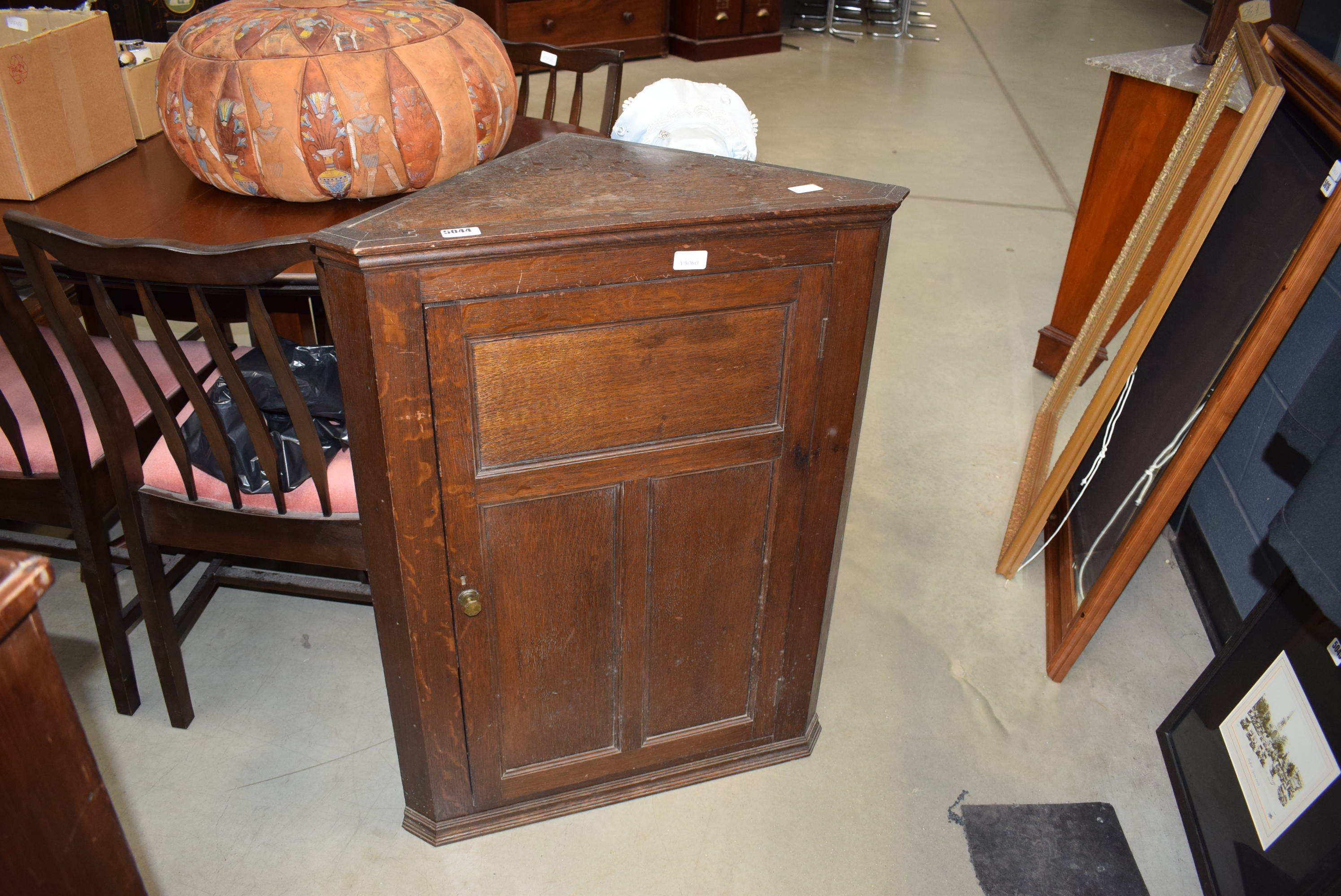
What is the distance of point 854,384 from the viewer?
59.6 inches

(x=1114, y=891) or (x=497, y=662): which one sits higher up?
(x=497, y=662)

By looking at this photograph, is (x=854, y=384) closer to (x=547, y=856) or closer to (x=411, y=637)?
(x=411, y=637)

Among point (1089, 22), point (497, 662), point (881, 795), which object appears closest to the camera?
point (497, 662)

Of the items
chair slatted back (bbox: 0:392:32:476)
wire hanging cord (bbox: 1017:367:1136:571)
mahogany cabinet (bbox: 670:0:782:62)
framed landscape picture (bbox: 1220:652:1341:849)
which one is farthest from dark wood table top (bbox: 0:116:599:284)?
mahogany cabinet (bbox: 670:0:782:62)

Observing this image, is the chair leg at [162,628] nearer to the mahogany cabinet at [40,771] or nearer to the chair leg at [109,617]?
the chair leg at [109,617]

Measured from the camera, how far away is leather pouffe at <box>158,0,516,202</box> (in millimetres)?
1677

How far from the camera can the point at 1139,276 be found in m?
2.46

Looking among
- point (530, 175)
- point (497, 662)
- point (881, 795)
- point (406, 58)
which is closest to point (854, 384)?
point (530, 175)

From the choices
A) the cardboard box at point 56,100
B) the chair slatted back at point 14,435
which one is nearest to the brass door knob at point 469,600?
the chair slatted back at point 14,435

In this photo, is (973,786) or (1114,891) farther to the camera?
(973,786)

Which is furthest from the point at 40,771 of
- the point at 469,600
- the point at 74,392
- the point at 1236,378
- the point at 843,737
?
the point at 1236,378

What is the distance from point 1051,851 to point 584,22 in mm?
5660

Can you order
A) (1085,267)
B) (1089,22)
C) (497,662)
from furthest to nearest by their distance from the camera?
(1089,22)
(1085,267)
(497,662)

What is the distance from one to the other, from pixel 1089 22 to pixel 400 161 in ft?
27.5
